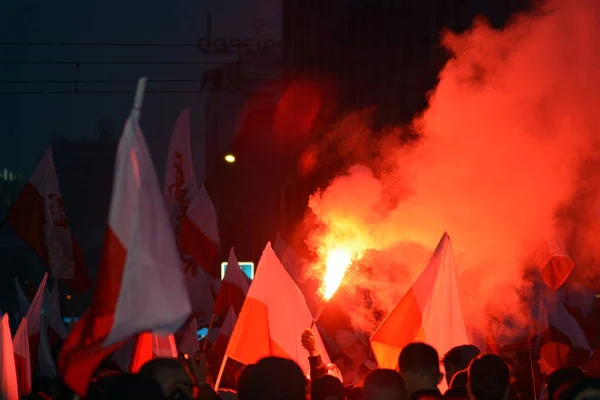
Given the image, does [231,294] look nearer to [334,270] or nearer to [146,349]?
[334,270]

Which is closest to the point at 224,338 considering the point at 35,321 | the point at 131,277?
the point at 35,321

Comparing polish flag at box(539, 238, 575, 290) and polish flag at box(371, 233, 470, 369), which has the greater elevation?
polish flag at box(539, 238, 575, 290)

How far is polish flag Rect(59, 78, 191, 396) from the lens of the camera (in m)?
5.09

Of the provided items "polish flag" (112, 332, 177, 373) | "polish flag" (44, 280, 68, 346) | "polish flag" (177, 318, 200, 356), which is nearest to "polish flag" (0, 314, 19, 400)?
"polish flag" (112, 332, 177, 373)

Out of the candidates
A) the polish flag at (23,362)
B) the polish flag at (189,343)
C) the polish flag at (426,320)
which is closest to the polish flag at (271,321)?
the polish flag at (426,320)

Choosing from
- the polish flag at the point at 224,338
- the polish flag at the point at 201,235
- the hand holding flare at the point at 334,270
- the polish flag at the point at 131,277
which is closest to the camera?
the polish flag at the point at 131,277

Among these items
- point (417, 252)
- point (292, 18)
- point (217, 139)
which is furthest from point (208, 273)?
point (217, 139)

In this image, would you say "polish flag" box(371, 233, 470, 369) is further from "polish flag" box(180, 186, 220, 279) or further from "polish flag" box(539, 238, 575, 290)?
"polish flag" box(180, 186, 220, 279)

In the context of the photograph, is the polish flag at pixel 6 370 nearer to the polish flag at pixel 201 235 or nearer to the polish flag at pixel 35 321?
the polish flag at pixel 35 321

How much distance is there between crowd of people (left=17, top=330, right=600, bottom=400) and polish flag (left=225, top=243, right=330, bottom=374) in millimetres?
1238

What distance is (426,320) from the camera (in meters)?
7.13

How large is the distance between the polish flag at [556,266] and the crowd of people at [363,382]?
3.89 metres

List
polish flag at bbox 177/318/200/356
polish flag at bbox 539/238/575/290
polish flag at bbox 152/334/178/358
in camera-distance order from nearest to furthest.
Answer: polish flag at bbox 152/334/178/358 → polish flag at bbox 539/238/575/290 → polish flag at bbox 177/318/200/356

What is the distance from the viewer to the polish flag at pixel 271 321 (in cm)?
767
